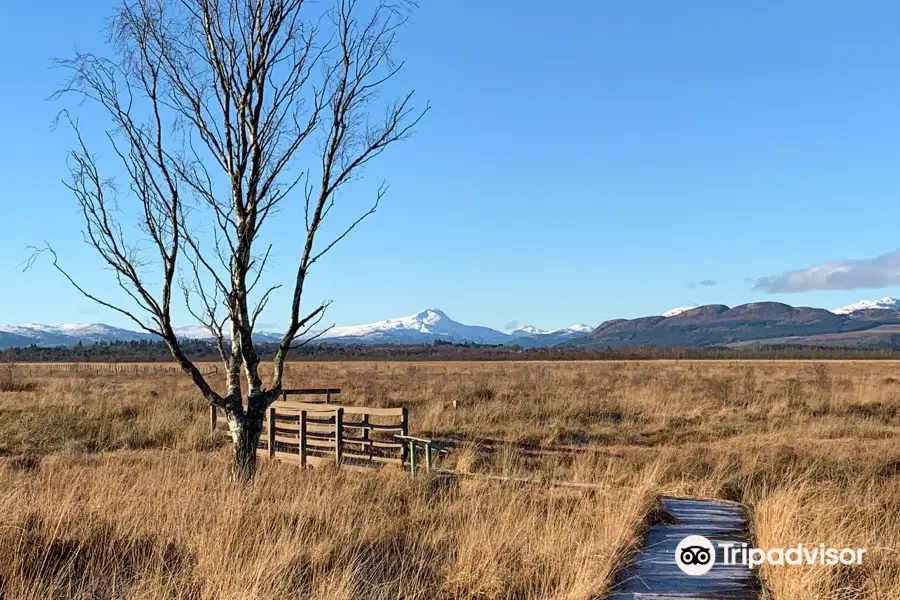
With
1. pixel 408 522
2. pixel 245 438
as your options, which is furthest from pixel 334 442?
pixel 408 522

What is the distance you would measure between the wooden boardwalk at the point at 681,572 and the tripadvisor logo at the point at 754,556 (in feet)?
0.19

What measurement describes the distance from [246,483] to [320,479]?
1.75 meters

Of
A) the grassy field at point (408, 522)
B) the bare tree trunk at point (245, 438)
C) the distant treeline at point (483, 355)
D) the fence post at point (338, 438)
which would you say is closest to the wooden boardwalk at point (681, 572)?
the grassy field at point (408, 522)

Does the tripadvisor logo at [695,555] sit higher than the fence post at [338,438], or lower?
lower

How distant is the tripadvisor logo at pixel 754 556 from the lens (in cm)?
632

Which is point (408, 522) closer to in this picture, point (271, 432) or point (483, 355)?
point (271, 432)

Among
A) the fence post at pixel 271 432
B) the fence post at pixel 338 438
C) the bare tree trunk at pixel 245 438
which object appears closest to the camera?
the bare tree trunk at pixel 245 438

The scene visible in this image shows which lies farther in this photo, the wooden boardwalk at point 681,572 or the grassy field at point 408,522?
the wooden boardwalk at point 681,572

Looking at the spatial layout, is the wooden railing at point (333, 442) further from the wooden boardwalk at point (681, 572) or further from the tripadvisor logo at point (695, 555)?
the tripadvisor logo at point (695, 555)

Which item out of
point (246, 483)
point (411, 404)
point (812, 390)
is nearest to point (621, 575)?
point (246, 483)

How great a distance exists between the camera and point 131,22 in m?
8.52

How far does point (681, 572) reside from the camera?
6.38m

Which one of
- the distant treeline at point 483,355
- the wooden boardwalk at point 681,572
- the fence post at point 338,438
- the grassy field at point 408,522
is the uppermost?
the distant treeline at point 483,355

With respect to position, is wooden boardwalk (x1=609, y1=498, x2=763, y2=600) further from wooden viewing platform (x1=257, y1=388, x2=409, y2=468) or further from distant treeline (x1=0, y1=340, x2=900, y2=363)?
distant treeline (x1=0, y1=340, x2=900, y2=363)
